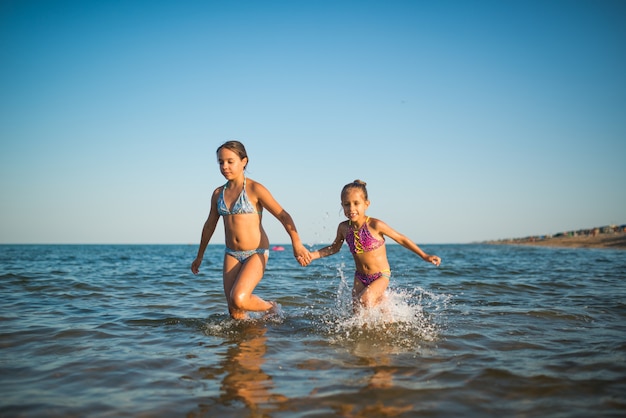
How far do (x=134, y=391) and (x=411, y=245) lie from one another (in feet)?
12.5

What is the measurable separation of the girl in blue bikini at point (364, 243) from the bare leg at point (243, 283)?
84 cm

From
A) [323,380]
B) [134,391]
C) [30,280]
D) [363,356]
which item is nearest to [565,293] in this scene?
[363,356]

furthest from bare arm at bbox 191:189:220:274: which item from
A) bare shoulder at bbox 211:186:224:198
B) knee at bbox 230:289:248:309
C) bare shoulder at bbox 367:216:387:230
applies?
bare shoulder at bbox 367:216:387:230

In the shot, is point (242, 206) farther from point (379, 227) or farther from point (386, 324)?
point (386, 324)

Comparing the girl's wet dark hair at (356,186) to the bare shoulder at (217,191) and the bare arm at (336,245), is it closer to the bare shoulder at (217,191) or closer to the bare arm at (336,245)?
the bare arm at (336,245)

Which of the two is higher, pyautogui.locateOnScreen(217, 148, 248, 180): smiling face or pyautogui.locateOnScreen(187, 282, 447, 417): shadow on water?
pyautogui.locateOnScreen(217, 148, 248, 180): smiling face

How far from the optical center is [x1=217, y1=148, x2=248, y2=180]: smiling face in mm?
5301

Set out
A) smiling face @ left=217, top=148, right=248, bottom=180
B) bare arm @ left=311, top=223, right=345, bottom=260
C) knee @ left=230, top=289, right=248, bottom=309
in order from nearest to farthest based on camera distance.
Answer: knee @ left=230, top=289, right=248, bottom=309
smiling face @ left=217, top=148, right=248, bottom=180
bare arm @ left=311, top=223, right=345, bottom=260

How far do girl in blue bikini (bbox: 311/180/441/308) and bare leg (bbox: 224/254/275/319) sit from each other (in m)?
0.84

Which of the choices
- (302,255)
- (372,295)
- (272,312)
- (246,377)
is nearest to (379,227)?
(372,295)

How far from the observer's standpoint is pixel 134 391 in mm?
3068

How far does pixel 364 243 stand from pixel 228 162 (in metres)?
2.19

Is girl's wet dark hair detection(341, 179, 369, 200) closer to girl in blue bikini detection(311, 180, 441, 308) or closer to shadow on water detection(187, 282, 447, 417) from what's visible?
girl in blue bikini detection(311, 180, 441, 308)

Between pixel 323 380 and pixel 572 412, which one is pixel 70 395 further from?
pixel 572 412
